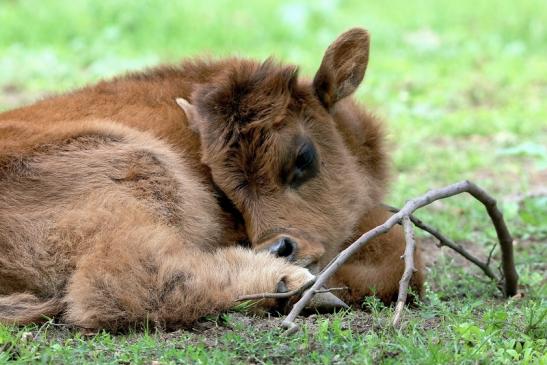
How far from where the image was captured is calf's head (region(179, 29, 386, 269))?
562 cm

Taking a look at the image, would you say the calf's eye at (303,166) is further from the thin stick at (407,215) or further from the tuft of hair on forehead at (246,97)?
the thin stick at (407,215)

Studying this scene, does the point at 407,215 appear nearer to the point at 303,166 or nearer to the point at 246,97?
the point at 303,166

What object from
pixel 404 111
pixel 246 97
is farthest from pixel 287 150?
pixel 404 111

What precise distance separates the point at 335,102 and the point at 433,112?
5.19m

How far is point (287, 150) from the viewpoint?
18.8 ft

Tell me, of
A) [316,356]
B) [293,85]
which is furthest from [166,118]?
[316,356]

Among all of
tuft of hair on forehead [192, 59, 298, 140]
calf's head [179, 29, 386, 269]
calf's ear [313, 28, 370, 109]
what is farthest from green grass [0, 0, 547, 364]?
tuft of hair on forehead [192, 59, 298, 140]

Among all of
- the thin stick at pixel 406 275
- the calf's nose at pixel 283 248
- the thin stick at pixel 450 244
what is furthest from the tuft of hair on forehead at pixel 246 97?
the thin stick at pixel 406 275

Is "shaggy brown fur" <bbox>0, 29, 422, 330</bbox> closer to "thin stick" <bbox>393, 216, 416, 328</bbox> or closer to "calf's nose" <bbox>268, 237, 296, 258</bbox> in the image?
"calf's nose" <bbox>268, 237, 296, 258</bbox>

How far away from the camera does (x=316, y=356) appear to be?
4.28 m

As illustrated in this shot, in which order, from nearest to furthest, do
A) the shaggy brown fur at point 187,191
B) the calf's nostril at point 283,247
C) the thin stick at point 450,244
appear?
the shaggy brown fur at point 187,191 → the calf's nostril at point 283,247 → the thin stick at point 450,244

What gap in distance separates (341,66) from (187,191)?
1.37 m

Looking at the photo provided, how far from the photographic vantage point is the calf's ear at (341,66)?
6082 mm

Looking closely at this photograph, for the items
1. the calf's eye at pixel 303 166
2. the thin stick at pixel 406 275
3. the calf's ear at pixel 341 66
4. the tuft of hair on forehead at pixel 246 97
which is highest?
the calf's ear at pixel 341 66
